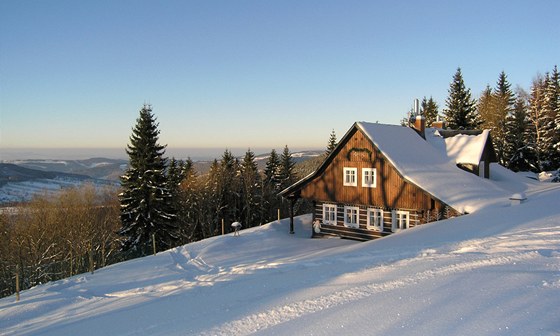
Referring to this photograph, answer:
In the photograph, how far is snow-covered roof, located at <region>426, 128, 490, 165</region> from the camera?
26.9 meters

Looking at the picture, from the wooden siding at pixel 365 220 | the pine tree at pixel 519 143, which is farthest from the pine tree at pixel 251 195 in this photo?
the pine tree at pixel 519 143

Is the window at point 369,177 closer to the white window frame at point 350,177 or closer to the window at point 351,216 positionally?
the white window frame at point 350,177

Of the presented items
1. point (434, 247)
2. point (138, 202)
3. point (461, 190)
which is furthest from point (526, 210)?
point (138, 202)

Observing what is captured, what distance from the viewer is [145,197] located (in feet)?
107

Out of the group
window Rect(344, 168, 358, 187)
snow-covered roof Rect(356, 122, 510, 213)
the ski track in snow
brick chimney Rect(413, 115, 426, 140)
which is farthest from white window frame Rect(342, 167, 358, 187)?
the ski track in snow

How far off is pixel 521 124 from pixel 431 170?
3056 centimetres

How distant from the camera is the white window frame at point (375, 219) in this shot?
80.6 feet

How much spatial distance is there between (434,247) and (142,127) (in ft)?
88.3

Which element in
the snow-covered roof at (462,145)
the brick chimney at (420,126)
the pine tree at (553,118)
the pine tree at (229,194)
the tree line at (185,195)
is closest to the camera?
the snow-covered roof at (462,145)

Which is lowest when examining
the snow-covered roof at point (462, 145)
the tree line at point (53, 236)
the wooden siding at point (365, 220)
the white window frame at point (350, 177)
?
the tree line at point (53, 236)

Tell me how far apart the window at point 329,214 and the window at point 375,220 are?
8.17 feet

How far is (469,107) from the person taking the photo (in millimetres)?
49156

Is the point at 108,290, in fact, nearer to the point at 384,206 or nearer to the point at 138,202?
the point at 384,206

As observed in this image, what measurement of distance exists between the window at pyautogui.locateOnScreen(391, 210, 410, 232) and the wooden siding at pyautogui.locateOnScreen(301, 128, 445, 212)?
45 cm
